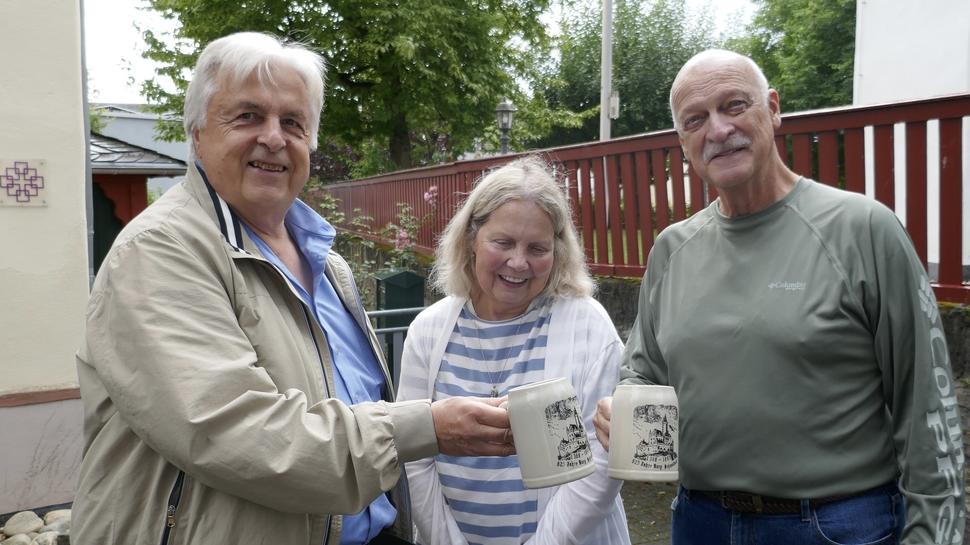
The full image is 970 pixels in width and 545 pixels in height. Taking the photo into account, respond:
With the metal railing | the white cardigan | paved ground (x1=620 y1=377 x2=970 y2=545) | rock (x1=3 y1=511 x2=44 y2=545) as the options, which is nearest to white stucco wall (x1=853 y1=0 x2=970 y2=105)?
paved ground (x1=620 y1=377 x2=970 y2=545)

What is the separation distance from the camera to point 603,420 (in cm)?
191

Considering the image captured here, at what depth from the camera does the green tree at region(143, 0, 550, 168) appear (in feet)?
63.9

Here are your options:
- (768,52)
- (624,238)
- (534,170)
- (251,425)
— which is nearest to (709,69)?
(534,170)

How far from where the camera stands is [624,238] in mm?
6488

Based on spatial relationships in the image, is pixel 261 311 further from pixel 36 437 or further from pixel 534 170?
pixel 36 437

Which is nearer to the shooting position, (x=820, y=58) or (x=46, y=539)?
(x=46, y=539)

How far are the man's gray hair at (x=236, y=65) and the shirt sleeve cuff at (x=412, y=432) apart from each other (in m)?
0.80

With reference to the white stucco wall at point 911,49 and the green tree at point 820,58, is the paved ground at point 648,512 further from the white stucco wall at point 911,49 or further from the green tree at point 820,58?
the green tree at point 820,58

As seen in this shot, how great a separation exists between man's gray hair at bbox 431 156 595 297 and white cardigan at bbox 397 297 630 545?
79 millimetres

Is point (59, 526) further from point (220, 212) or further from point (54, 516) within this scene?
point (220, 212)

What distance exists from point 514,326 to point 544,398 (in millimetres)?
616

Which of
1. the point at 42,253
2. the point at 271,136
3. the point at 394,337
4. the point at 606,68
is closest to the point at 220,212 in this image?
the point at 271,136

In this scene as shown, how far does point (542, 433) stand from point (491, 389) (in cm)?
55

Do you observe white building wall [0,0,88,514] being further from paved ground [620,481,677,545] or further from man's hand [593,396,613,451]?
man's hand [593,396,613,451]
